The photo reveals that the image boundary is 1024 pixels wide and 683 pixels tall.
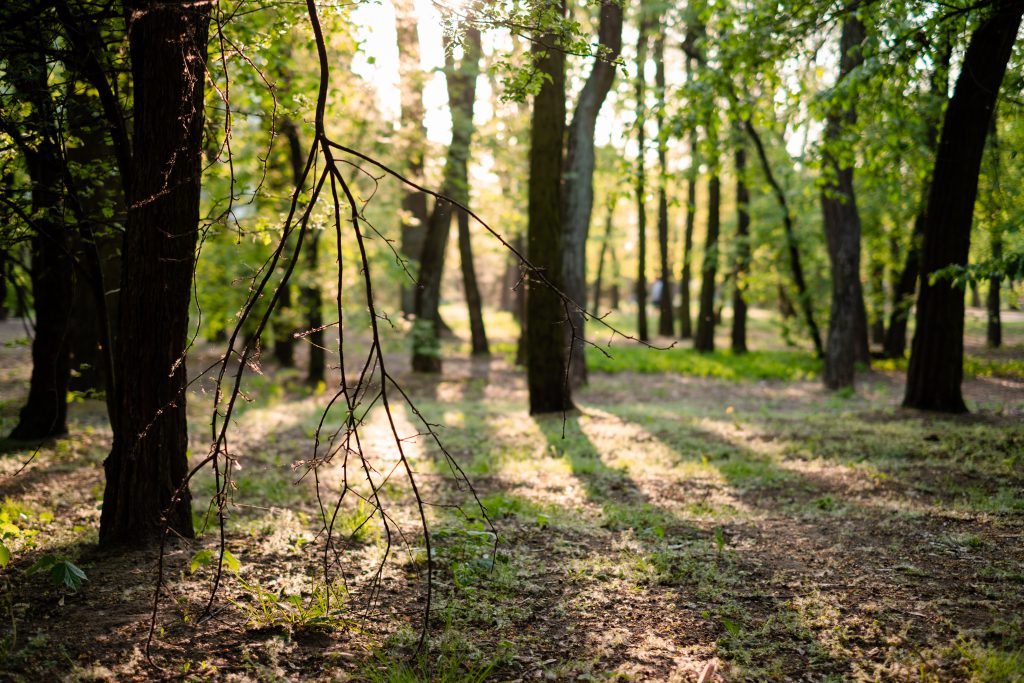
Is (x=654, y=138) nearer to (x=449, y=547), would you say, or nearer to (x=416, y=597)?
(x=449, y=547)

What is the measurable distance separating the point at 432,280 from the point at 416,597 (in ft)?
41.9

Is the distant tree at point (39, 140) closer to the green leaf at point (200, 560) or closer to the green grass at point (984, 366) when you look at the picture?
the green leaf at point (200, 560)


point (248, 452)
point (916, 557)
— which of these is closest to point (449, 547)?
point (916, 557)

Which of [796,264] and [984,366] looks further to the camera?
[796,264]

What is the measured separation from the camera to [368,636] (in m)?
3.70

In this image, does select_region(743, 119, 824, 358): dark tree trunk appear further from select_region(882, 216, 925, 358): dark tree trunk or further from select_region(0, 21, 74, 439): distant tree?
select_region(0, 21, 74, 439): distant tree

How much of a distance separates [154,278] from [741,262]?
1723 centimetres

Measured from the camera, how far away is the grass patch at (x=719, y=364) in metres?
16.8

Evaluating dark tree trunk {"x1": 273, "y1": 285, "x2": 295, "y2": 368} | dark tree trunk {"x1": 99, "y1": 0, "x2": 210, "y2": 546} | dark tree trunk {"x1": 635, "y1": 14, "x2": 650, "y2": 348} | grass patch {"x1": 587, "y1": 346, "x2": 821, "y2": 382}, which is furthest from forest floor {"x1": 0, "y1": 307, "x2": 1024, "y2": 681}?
grass patch {"x1": 587, "y1": 346, "x2": 821, "y2": 382}

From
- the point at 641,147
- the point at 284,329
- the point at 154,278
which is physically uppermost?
the point at 641,147

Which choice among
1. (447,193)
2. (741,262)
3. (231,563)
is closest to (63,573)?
(231,563)

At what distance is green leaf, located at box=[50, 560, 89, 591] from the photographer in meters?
3.88

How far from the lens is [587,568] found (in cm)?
466

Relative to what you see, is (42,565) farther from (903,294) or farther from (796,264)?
(903,294)
